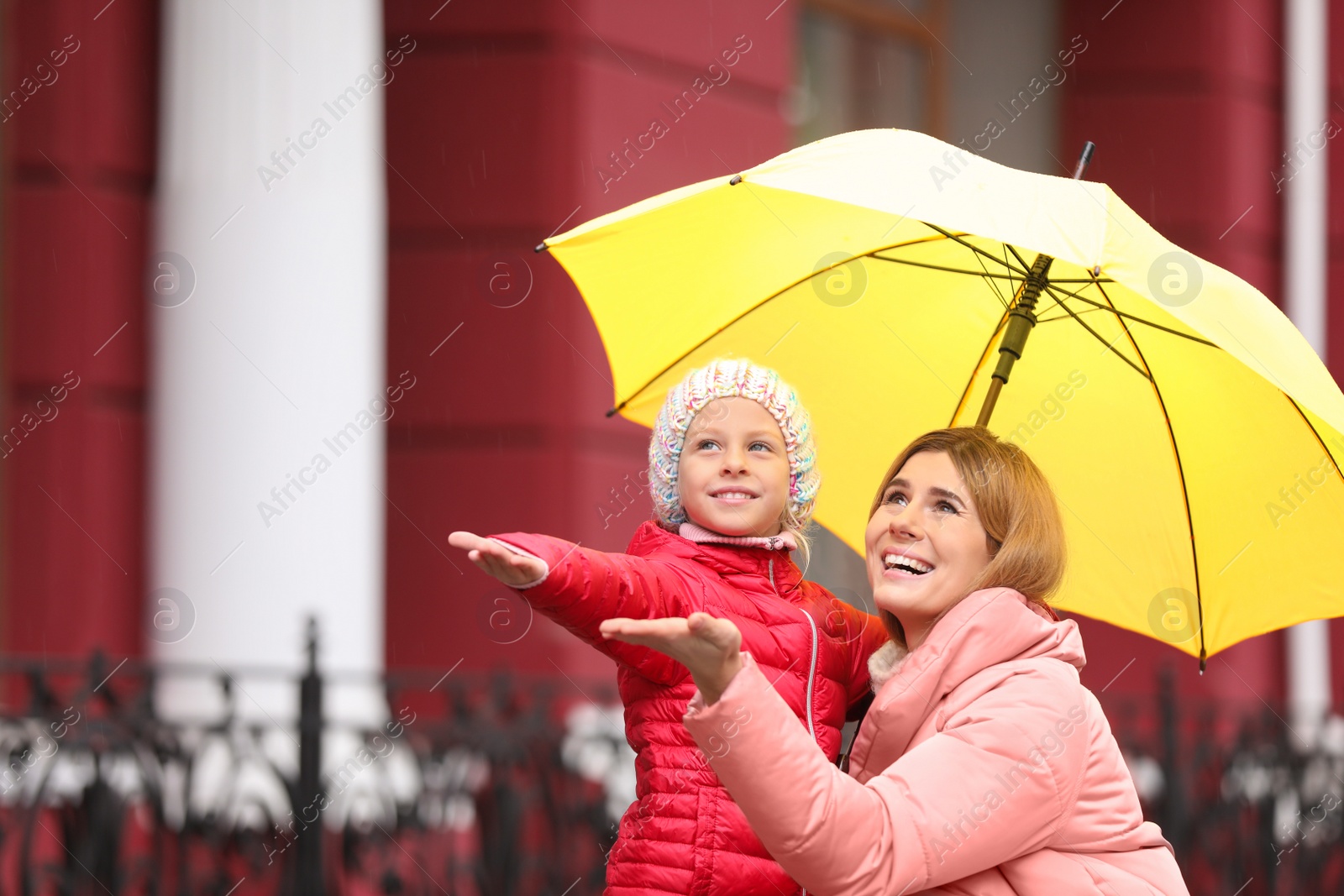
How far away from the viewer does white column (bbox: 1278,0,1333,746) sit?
10.1 metres

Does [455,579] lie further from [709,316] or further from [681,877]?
[681,877]

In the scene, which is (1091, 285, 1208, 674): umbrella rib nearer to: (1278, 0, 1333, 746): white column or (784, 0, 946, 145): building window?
(784, 0, 946, 145): building window

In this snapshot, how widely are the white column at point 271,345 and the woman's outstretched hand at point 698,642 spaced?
178 inches

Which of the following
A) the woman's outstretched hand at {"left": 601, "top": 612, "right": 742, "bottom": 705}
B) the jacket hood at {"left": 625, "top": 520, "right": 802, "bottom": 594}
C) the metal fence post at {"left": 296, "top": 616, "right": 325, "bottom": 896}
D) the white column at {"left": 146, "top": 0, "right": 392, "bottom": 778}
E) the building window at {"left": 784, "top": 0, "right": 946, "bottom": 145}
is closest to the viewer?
the woman's outstretched hand at {"left": 601, "top": 612, "right": 742, "bottom": 705}

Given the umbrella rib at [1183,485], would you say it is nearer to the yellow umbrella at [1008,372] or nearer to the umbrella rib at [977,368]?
the yellow umbrella at [1008,372]

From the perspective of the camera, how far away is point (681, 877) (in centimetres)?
261

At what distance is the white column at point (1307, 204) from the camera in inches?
396

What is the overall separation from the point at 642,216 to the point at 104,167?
184 inches

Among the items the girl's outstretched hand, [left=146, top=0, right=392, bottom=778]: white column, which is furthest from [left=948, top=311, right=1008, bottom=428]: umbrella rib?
[left=146, top=0, right=392, bottom=778]: white column

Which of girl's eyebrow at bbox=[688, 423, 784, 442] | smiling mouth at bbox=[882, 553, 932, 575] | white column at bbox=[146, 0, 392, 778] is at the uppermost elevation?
white column at bbox=[146, 0, 392, 778]

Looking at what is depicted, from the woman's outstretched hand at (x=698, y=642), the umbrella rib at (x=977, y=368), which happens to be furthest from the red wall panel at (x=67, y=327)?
the woman's outstretched hand at (x=698, y=642)

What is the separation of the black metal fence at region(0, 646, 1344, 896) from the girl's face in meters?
2.91

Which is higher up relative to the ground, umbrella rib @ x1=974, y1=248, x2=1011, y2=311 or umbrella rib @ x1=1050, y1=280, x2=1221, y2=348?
umbrella rib @ x1=974, y1=248, x2=1011, y2=311

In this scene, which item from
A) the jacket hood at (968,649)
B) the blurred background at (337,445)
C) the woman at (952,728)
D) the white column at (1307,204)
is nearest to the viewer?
the woman at (952,728)
